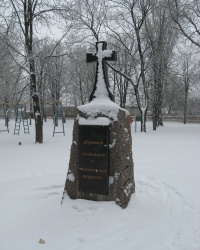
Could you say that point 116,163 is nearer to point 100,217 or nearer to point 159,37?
point 100,217

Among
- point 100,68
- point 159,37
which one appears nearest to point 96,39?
point 159,37

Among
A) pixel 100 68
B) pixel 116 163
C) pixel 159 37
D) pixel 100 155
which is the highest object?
pixel 159 37

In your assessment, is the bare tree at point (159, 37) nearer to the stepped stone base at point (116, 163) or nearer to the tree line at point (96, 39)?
the tree line at point (96, 39)

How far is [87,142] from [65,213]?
3.61ft

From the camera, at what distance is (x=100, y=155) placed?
13.5 feet

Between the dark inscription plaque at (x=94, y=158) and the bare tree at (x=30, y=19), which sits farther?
the bare tree at (x=30, y=19)

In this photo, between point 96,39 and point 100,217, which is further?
point 96,39

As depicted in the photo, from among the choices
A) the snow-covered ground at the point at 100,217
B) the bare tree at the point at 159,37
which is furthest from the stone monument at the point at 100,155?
the bare tree at the point at 159,37

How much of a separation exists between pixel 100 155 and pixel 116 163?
272 millimetres

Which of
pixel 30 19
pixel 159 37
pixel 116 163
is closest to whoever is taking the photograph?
pixel 116 163

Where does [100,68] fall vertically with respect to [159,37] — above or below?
below

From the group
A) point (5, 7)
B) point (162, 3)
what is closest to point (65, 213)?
point (5, 7)

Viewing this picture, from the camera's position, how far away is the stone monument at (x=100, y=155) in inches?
161

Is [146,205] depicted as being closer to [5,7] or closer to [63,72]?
[5,7]
